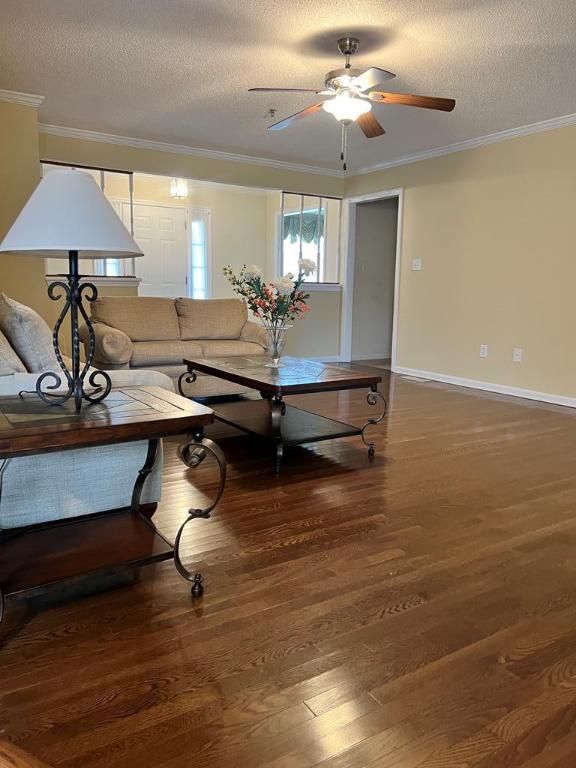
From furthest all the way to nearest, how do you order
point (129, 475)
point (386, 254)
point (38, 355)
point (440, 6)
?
point (386, 254), point (440, 6), point (38, 355), point (129, 475)

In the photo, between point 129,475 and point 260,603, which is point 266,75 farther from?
point 260,603

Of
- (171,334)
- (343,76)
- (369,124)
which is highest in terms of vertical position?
(343,76)

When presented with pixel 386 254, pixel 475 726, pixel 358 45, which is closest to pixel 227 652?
pixel 475 726

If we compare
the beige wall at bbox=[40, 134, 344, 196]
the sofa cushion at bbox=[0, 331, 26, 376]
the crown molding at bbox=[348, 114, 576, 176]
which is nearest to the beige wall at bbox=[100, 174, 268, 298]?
the beige wall at bbox=[40, 134, 344, 196]

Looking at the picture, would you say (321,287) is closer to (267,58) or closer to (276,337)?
(267,58)

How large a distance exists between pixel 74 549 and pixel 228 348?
3.28 metres

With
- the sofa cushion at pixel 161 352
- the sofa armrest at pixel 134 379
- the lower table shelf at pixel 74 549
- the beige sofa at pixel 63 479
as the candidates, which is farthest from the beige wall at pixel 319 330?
the lower table shelf at pixel 74 549

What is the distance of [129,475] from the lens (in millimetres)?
2162

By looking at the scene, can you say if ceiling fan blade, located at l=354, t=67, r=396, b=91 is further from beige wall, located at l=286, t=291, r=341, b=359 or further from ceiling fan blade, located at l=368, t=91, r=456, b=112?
beige wall, located at l=286, t=291, r=341, b=359

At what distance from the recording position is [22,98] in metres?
4.67

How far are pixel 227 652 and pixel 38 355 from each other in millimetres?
1773

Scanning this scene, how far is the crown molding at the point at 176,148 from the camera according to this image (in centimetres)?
552

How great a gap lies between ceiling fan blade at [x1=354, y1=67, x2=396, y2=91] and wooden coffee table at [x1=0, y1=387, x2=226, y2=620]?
2.32 metres

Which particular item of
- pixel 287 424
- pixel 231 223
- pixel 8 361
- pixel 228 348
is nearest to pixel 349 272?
pixel 231 223
